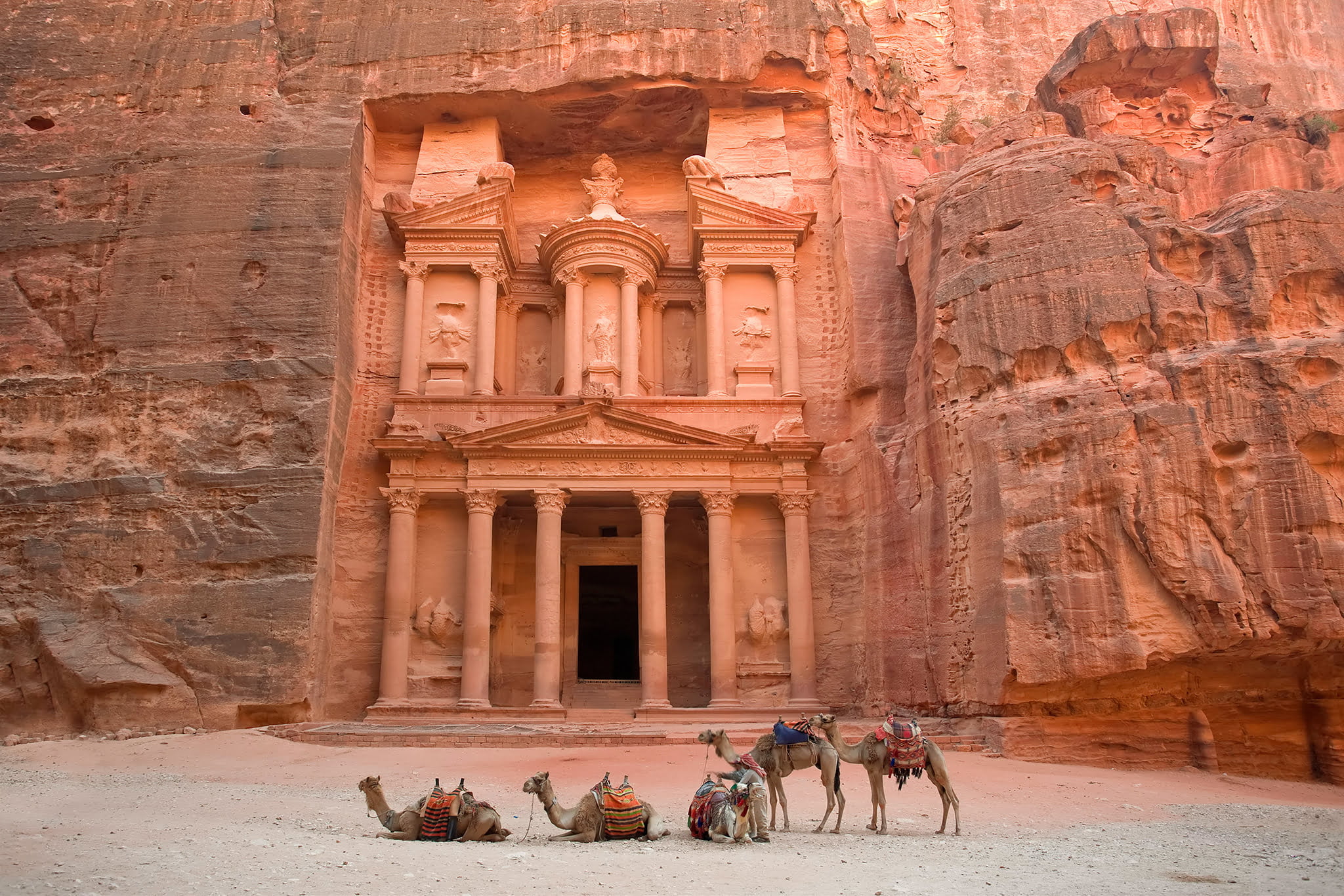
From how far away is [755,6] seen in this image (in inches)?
936

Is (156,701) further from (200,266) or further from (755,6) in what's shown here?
(755,6)

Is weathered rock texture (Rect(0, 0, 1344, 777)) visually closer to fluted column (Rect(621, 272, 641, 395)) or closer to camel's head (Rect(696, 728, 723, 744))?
fluted column (Rect(621, 272, 641, 395))

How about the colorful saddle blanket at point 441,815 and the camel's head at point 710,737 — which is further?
the camel's head at point 710,737

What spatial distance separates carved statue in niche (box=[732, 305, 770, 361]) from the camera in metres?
22.4

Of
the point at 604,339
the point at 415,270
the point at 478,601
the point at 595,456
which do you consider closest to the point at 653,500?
the point at 595,456

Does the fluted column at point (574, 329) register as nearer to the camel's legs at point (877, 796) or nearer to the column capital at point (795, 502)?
the column capital at point (795, 502)

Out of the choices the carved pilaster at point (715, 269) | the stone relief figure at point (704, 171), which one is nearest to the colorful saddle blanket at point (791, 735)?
the carved pilaster at point (715, 269)

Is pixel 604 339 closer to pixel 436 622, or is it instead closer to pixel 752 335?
pixel 752 335

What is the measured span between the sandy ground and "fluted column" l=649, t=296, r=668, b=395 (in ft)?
33.6

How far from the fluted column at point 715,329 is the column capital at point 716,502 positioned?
89.9 inches

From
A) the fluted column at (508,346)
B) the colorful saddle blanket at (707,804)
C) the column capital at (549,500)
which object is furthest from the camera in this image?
the fluted column at (508,346)

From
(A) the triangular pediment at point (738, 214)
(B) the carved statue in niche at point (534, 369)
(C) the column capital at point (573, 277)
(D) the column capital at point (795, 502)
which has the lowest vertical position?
(D) the column capital at point (795, 502)

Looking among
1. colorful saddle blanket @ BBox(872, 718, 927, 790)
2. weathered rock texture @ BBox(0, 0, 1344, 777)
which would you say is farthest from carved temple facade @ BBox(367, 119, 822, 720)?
colorful saddle blanket @ BBox(872, 718, 927, 790)

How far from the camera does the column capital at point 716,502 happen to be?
20547 mm
